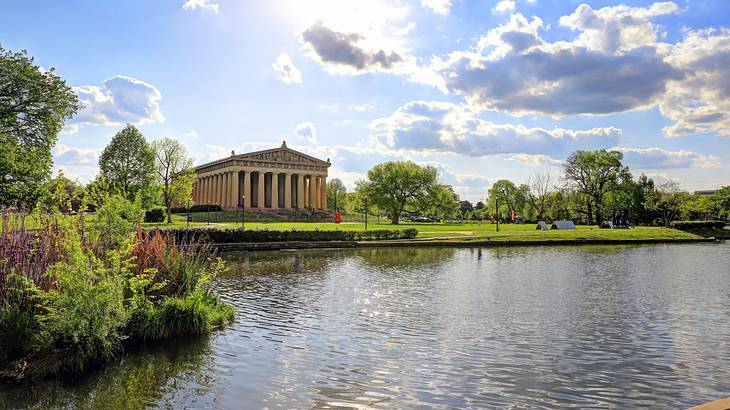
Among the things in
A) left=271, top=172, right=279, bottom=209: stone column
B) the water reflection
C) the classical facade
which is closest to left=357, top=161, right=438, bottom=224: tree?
the classical facade

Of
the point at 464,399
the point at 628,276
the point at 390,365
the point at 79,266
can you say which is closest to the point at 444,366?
the point at 390,365

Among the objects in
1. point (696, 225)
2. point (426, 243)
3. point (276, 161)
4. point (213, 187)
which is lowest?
point (426, 243)

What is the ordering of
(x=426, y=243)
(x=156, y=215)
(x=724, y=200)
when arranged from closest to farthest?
(x=426, y=243)
(x=156, y=215)
(x=724, y=200)

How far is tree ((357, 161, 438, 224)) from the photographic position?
275ft

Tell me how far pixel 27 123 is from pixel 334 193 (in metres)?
113

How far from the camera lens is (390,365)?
938 cm

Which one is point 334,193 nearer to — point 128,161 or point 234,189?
point 234,189

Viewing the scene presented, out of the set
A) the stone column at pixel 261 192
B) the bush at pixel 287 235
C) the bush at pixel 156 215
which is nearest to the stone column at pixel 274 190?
the stone column at pixel 261 192

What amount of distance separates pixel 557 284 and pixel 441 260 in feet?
36.6

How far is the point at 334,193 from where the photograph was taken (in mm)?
145750

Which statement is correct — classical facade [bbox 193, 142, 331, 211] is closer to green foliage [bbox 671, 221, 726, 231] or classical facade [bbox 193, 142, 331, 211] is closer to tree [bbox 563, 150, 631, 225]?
tree [bbox 563, 150, 631, 225]

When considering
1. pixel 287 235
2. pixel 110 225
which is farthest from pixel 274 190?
pixel 110 225

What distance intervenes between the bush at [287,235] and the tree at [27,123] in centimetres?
946

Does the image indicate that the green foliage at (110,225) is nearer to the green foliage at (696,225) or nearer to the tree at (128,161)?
the tree at (128,161)
